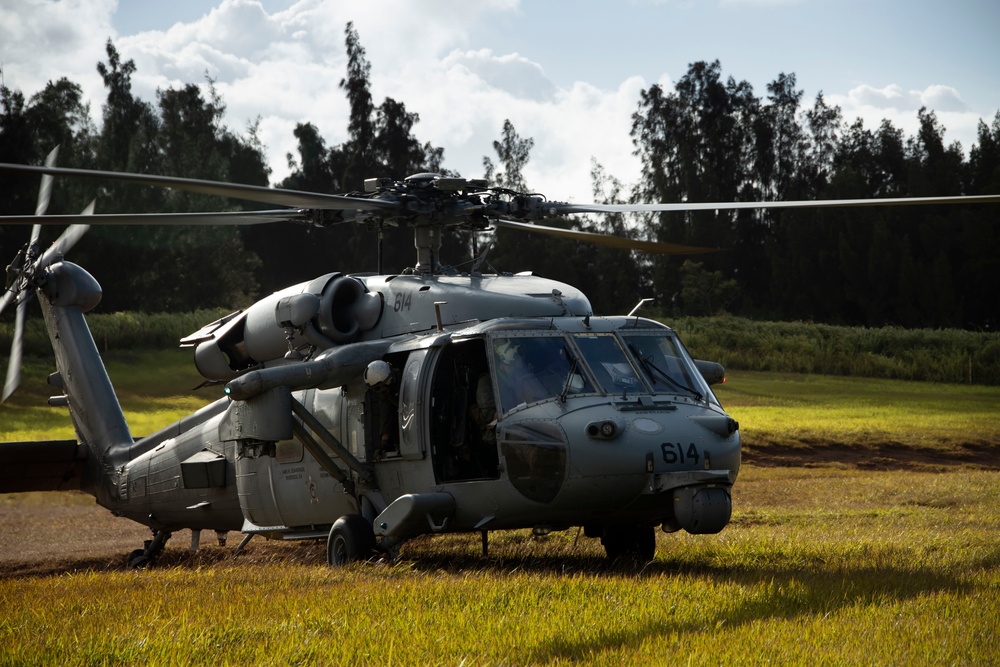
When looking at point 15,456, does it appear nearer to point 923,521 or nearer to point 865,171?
point 923,521

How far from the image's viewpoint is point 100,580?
30.2ft

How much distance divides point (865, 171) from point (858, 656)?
173 feet

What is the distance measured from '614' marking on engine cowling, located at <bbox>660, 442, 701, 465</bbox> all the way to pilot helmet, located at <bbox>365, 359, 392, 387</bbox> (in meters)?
2.70

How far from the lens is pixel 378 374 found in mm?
10109

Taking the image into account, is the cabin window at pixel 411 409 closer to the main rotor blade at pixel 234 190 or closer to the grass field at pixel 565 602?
the grass field at pixel 565 602

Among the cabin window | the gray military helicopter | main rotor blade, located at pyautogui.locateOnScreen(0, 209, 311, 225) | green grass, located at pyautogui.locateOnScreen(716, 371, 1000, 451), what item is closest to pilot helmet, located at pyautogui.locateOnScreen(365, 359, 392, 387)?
the gray military helicopter

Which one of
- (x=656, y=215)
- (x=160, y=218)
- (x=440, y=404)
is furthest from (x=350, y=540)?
(x=656, y=215)

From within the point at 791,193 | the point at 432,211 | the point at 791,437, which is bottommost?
the point at 791,437

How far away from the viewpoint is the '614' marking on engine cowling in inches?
352

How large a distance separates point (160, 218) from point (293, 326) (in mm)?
1684

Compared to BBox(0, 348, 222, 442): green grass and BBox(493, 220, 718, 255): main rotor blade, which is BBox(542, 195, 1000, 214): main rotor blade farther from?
BBox(0, 348, 222, 442): green grass

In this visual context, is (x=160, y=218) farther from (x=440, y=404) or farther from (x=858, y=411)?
(x=858, y=411)

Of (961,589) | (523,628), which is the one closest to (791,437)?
(961,589)

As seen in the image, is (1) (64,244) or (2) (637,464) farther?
(1) (64,244)
